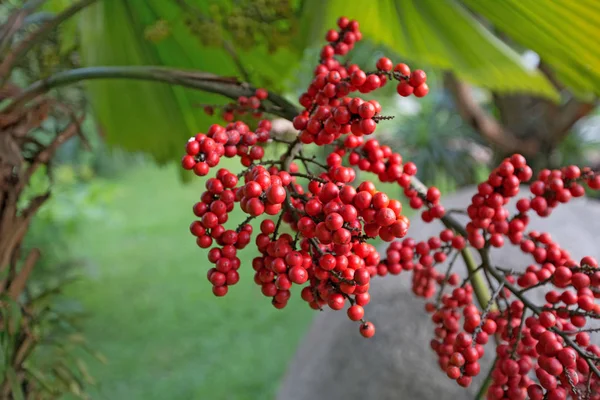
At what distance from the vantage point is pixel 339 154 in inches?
15.5

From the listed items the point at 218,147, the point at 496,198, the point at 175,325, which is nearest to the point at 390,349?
the point at 496,198

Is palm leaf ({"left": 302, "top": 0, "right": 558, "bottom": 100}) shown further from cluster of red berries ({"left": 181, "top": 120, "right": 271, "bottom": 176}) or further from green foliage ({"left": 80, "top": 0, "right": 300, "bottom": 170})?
cluster of red berries ({"left": 181, "top": 120, "right": 271, "bottom": 176})

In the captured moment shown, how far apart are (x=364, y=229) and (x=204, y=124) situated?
0.58 m

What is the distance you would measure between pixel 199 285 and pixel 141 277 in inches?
13.6

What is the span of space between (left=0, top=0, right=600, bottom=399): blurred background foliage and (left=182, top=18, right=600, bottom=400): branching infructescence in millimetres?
153

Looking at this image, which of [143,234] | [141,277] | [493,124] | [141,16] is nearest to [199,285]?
[141,277]

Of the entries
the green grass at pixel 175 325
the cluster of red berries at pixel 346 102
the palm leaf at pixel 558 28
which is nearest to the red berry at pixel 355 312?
the cluster of red berries at pixel 346 102

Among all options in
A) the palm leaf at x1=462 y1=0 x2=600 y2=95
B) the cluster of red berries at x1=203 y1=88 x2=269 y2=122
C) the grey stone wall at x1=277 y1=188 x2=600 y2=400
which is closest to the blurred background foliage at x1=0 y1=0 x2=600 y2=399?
the palm leaf at x1=462 y1=0 x2=600 y2=95

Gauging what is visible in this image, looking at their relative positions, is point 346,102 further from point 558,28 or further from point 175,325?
point 175,325

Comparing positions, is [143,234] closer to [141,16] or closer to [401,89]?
[141,16]

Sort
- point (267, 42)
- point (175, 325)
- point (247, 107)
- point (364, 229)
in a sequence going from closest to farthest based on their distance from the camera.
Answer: point (364, 229)
point (247, 107)
point (267, 42)
point (175, 325)

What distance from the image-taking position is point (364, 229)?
29 cm

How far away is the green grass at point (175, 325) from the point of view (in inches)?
65.7

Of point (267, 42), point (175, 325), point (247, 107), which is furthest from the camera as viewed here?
point (175, 325)
